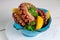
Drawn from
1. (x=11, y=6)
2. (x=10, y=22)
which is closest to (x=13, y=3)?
(x=11, y=6)

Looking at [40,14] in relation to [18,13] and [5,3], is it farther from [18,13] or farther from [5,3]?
[5,3]

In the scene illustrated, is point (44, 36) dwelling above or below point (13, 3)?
below

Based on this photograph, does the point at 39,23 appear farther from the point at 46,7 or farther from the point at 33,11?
the point at 46,7

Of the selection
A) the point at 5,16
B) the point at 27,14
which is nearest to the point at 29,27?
the point at 27,14

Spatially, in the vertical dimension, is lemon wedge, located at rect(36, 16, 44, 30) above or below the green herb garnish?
below

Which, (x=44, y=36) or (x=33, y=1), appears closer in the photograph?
(x=44, y=36)

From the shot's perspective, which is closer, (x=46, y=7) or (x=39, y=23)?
(x=39, y=23)

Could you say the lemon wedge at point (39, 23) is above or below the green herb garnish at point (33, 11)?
below

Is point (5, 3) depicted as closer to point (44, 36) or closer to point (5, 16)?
point (5, 16)

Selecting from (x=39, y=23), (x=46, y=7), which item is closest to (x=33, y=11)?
(x=39, y=23)
